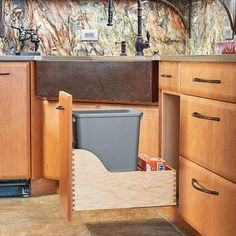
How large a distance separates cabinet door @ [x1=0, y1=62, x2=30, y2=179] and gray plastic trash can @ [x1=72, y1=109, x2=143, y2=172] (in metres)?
0.75

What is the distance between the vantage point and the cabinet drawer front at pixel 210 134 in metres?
2.05

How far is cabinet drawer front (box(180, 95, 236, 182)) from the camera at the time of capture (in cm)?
205

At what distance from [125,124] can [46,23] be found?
4.65 feet

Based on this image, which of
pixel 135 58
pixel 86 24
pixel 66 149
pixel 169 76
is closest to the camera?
pixel 66 149

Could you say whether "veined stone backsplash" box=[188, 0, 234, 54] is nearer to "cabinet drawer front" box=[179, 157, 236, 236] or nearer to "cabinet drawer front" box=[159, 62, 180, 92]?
"cabinet drawer front" box=[159, 62, 180, 92]

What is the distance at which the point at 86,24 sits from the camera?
3.77 meters

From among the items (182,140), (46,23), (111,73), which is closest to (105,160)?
(182,140)

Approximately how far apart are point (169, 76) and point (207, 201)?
26.4 inches

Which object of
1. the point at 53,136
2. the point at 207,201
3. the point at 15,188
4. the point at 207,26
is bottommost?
the point at 15,188

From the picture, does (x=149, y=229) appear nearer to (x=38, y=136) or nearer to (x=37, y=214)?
(x=37, y=214)

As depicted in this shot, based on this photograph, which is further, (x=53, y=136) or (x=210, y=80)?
(x=53, y=136)

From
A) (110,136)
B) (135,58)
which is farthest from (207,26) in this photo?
(110,136)

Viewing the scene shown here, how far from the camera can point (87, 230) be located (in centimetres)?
276

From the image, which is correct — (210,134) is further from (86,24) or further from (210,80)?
(86,24)
